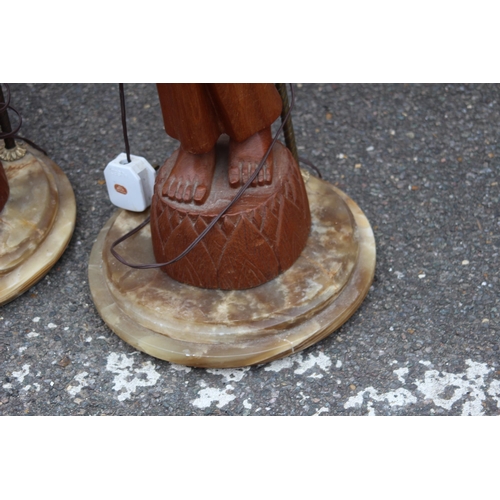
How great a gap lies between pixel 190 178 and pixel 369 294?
2.38 feet

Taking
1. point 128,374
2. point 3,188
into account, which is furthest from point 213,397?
point 3,188

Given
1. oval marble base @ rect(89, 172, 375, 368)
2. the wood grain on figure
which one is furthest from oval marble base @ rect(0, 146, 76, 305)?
oval marble base @ rect(89, 172, 375, 368)

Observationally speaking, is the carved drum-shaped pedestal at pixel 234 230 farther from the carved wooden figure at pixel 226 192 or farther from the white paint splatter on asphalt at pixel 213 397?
the white paint splatter on asphalt at pixel 213 397

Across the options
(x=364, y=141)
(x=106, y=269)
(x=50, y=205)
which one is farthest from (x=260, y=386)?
(x=364, y=141)

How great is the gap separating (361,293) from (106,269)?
817mm

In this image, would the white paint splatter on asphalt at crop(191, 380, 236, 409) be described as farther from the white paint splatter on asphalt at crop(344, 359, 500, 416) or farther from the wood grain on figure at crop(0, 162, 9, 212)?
the wood grain on figure at crop(0, 162, 9, 212)

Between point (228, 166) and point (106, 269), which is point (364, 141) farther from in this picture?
point (106, 269)

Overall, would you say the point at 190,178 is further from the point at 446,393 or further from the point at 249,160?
the point at 446,393

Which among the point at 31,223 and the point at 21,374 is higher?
the point at 31,223

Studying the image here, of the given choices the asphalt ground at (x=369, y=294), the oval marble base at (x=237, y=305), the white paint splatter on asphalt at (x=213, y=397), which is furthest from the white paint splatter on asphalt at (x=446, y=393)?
the white paint splatter on asphalt at (x=213, y=397)

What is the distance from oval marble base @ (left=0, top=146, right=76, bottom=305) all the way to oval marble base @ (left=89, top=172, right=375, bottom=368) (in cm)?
18

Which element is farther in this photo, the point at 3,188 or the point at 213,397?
the point at 3,188

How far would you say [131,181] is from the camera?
93.4 inches

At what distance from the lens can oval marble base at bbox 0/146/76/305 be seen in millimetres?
2332
